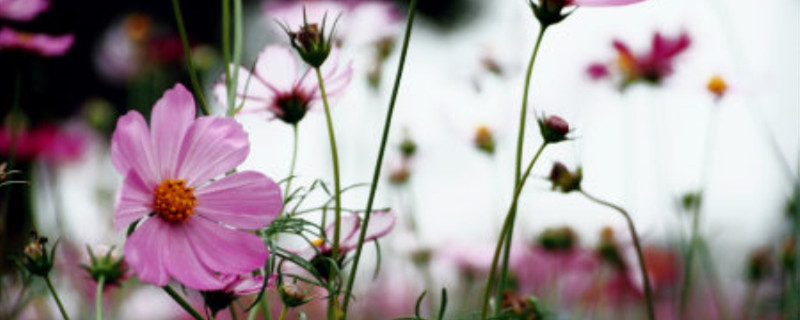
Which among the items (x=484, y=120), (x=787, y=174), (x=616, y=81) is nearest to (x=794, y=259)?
(x=787, y=174)

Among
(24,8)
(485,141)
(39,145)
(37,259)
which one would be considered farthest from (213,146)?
(39,145)

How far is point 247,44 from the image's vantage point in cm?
356

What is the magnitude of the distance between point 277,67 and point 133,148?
16cm

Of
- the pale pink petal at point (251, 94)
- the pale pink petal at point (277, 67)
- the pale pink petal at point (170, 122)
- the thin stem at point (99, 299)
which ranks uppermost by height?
the pale pink petal at point (277, 67)

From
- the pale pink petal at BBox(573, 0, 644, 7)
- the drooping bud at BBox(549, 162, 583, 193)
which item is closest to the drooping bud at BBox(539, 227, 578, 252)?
the drooping bud at BBox(549, 162, 583, 193)

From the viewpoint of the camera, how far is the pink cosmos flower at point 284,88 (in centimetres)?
50

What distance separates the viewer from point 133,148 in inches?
14.6

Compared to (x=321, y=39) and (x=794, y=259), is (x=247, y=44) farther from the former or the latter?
(x=321, y=39)

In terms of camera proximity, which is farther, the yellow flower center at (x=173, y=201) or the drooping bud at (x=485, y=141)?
the drooping bud at (x=485, y=141)

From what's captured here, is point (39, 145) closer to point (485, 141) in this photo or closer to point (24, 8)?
point (485, 141)

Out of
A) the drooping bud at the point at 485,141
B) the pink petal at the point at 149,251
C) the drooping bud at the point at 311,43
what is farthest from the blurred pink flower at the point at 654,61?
the pink petal at the point at 149,251

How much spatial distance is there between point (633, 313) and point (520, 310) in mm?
1303

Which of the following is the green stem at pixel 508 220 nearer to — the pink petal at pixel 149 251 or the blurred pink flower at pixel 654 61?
the pink petal at pixel 149 251

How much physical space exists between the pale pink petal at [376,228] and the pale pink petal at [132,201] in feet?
0.37
